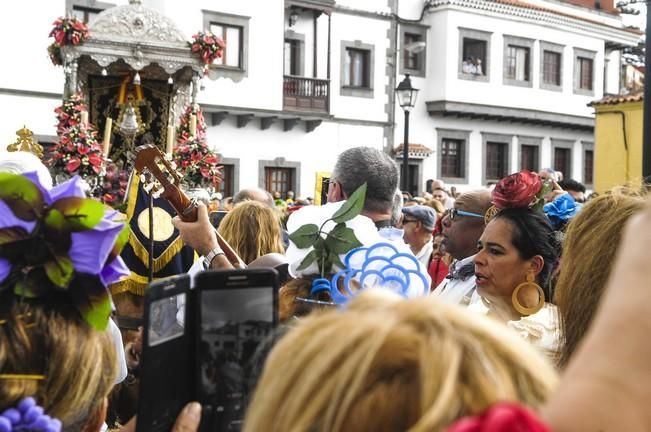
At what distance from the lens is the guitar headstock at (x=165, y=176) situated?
314cm

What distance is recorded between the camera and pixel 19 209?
1.86 m

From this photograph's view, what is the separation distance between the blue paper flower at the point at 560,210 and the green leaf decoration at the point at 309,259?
179 cm

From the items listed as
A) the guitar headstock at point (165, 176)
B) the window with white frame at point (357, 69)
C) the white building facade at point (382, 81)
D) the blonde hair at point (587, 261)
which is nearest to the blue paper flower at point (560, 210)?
the blonde hair at point (587, 261)

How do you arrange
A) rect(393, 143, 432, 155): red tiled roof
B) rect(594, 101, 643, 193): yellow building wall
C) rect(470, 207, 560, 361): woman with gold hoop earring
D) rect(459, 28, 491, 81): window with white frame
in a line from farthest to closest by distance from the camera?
rect(459, 28, 491, 81): window with white frame < rect(393, 143, 432, 155): red tiled roof < rect(594, 101, 643, 193): yellow building wall < rect(470, 207, 560, 361): woman with gold hoop earring

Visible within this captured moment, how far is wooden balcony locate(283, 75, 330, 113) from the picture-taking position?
24812 mm

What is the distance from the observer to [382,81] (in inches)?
1092

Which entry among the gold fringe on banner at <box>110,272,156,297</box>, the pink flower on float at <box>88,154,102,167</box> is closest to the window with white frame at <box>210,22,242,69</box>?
the pink flower on float at <box>88,154,102,167</box>

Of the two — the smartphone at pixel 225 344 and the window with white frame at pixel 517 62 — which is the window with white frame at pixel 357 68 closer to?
the window with white frame at pixel 517 62

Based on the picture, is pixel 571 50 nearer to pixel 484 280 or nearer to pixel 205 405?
pixel 484 280

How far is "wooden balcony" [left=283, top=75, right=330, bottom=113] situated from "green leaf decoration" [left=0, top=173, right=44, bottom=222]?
22930 millimetres

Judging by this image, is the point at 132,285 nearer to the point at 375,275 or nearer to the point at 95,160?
the point at 375,275

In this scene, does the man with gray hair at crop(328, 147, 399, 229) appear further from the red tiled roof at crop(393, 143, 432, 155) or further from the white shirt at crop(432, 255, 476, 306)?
the red tiled roof at crop(393, 143, 432, 155)

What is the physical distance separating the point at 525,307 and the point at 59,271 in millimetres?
2240

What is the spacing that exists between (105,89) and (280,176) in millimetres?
12120
